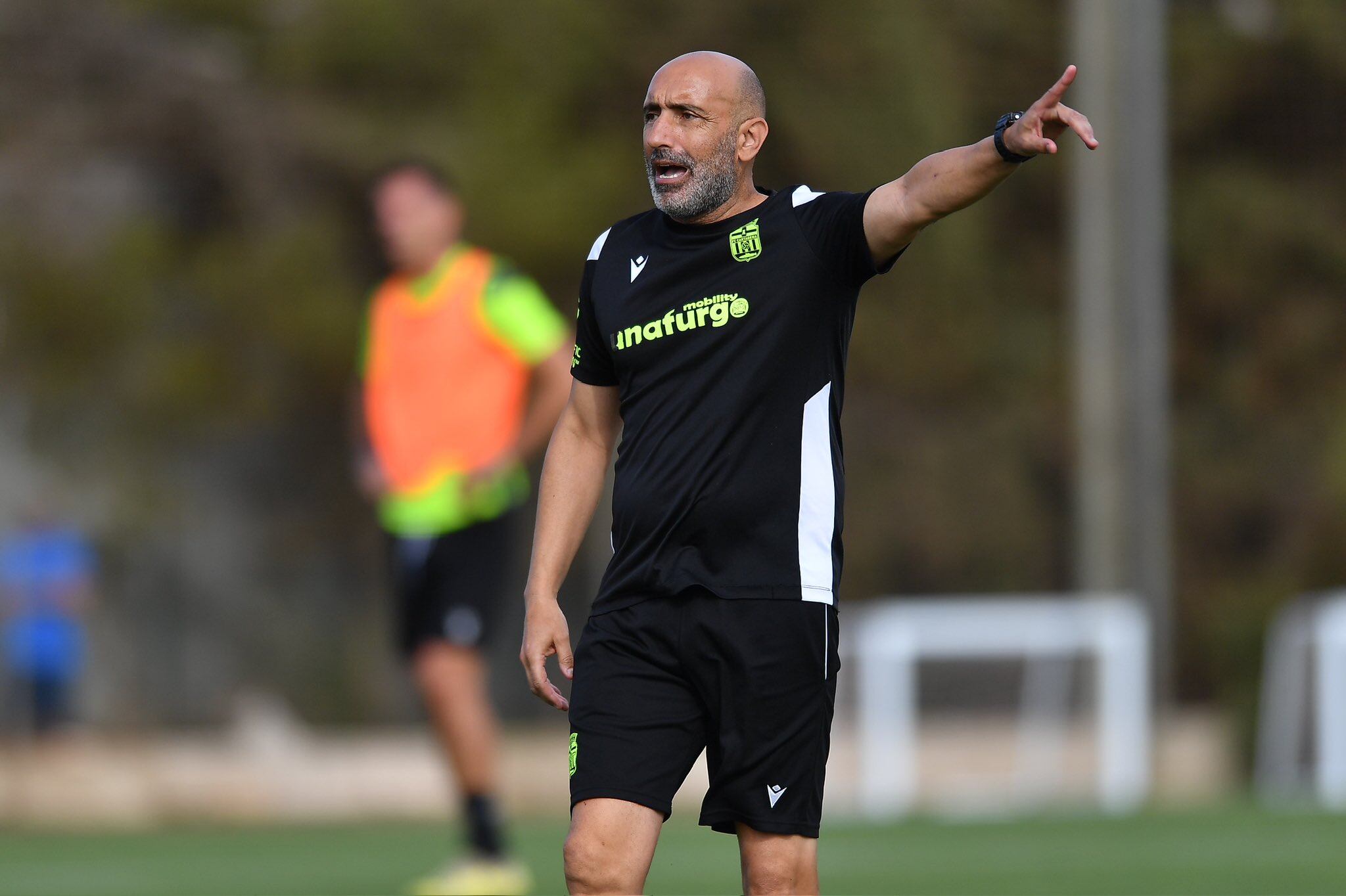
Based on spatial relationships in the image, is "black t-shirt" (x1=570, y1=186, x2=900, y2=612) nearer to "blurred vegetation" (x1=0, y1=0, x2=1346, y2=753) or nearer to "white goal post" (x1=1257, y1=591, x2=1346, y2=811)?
"white goal post" (x1=1257, y1=591, x2=1346, y2=811)

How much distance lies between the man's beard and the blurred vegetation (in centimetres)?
1235

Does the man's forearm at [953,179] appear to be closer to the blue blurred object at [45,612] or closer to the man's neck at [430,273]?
the man's neck at [430,273]

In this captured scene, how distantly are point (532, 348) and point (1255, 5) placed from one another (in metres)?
14.0

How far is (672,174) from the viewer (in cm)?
505

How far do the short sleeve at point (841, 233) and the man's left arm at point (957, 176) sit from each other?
0.03 meters

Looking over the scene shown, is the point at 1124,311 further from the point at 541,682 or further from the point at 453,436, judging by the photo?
the point at 541,682

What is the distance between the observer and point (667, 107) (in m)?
5.06

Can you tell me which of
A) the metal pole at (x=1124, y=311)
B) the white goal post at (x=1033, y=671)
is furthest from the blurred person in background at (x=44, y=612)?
the metal pole at (x=1124, y=311)

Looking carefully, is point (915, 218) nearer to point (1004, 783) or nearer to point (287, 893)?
point (287, 893)

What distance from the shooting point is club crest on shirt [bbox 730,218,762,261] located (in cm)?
502

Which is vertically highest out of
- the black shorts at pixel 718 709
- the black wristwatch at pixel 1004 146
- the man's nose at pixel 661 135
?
the man's nose at pixel 661 135

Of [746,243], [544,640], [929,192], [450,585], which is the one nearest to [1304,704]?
[450,585]

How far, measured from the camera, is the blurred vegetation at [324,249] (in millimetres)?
17016

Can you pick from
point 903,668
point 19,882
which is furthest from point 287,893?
point 903,668
